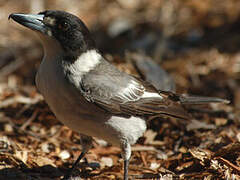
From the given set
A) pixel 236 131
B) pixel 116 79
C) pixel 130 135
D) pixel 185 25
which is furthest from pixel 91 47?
pixel 185 25

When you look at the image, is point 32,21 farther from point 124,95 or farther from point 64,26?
point 124,95

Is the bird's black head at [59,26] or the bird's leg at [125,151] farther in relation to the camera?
the bird's leg at [125,151]

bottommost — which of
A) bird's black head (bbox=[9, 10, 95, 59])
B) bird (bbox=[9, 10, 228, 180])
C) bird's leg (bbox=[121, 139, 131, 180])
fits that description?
bird's leg (bbox=[121, 139, 131, 180])

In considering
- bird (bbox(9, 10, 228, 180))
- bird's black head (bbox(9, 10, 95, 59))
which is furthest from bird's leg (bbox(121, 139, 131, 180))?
bird's black head (bbox(9, 10, 95, 59))

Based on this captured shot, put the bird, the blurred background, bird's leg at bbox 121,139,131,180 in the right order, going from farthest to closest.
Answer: the blurred background < bird's leg at bbox 121,139,131,180 < the bird

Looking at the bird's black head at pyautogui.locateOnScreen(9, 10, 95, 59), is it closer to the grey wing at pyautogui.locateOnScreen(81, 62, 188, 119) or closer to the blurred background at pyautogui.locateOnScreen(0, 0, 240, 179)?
the grey wing at pyautogui.locateOnScreen(81, 62, 188, 119)

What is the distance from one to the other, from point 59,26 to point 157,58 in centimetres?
352

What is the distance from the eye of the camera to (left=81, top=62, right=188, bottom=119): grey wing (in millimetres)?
3766

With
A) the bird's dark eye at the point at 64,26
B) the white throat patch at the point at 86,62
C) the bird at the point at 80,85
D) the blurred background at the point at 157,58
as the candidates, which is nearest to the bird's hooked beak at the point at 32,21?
the bird at the point at 80,85

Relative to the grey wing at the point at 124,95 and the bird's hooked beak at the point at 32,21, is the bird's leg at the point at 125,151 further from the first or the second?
the bird's hooked beak at the point at 32,21

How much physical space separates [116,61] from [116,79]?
5.52 feet

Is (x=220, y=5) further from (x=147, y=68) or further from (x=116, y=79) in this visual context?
(x=116, y=79)

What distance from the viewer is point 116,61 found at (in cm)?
571

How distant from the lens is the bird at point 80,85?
367 cm
